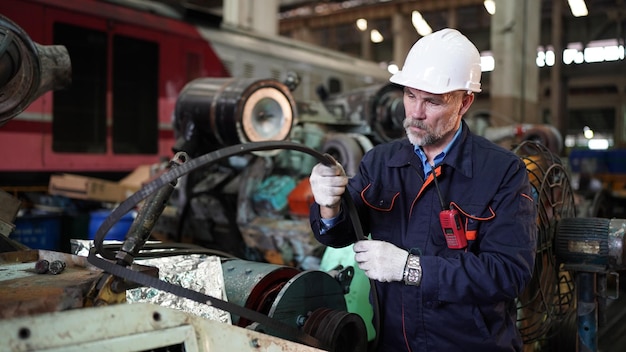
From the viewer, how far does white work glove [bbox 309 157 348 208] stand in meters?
1.50

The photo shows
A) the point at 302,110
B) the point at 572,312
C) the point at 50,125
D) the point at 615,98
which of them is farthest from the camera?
the point at 615,98

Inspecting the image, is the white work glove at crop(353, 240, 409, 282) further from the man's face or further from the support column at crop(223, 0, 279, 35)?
the support column at crop(223, 0, 279, 35)

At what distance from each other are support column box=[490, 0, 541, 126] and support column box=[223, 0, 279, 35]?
3435 millimetres

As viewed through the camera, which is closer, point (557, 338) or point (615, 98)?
point (557, 338)

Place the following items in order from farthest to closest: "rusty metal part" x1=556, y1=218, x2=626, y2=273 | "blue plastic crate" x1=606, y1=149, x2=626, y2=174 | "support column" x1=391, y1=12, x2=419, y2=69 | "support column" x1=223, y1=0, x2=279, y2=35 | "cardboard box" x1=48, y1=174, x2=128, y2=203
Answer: "support column" x1=391, y1=12, x2=419, y2=69 → "support column" x1=223, y1=0, x2=279, y2=35 → "blue plastic crate" x1=606, y1=149, x2=626, y2=174 → "cardboard box" x1=48, y1=174, x2=128, y2=203 → "rusty metal part" x1=556, y1=218, x2=626, y2=273

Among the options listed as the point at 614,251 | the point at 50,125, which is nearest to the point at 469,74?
the point at 614,251

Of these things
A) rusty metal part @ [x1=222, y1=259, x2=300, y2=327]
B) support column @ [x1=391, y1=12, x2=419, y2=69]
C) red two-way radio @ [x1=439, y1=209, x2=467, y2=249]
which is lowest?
rusty metal part @ [x1=222, y1=259, x2=300, y2=327]

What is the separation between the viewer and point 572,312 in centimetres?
260

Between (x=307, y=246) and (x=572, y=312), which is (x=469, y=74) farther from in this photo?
(x=307, y=246)

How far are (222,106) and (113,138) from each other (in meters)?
2.34

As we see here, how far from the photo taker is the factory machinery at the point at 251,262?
1.11 meters

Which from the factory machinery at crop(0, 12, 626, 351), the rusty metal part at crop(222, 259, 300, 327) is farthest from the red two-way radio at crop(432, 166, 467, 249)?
the rusty metal part at crop(222, 259, 300, 327)

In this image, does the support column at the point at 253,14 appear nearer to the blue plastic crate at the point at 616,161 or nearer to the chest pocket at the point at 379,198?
the blue plastic crate at the point at 616,161

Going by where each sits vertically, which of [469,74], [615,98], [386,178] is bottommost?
[386,178]
